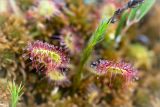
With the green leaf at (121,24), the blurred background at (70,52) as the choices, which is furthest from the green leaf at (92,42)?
the green leaf at (121,24)

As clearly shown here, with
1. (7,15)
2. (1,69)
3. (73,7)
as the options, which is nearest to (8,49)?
(1,69)

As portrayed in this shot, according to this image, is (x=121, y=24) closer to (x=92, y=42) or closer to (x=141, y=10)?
(x=141, y=10)

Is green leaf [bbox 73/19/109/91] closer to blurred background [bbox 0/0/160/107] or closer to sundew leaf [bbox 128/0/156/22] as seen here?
blurred background [bbox 0/0/160/107]

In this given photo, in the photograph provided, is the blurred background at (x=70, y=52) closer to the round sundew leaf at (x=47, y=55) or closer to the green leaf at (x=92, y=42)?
the green leaf at (x=92, y=42)

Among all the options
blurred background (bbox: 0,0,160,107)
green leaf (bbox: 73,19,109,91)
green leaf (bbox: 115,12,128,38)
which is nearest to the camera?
green leaf (bbox: 73,19,109,91)

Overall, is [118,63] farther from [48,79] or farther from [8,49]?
[8,49]

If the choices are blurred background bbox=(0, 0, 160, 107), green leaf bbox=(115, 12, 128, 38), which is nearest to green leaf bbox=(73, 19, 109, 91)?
blurred background bbox=(0, 0, 160, 107)
